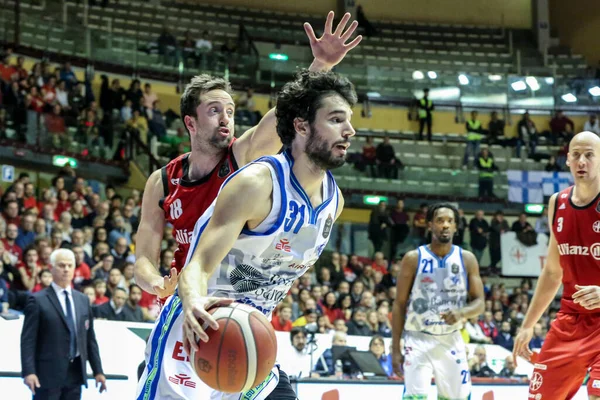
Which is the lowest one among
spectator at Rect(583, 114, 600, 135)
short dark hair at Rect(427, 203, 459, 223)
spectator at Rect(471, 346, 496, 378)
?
spectator at Rect(471, 346, 496, 378)

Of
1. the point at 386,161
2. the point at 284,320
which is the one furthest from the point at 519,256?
the point at 284,320

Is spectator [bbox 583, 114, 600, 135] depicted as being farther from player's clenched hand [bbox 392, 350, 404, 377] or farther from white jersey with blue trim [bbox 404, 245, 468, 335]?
player's clenched hand [bbox 392, 350, 404, 377]

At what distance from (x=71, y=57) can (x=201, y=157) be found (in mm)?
14085

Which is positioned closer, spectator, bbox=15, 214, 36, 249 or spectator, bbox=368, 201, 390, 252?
spectator, bbox=15, 214, 36, 249

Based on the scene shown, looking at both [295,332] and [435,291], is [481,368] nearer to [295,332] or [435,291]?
[295,332]

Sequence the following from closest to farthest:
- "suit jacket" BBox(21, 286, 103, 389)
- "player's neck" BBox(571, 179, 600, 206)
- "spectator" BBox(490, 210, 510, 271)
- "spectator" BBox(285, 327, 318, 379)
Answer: "player's neck" BBox(571, 179, 600, 206) → "suit jacket" BBox(21, 286, 103, 389) → "spectator" BBox(285, 327, 318, 379) → "spectator" BBox(490, 210, 510, 271)

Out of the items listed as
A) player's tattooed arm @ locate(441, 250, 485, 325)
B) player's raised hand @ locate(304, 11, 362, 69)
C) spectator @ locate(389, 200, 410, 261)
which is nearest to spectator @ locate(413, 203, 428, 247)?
spectator @ locate(389, 200, 410, 261)

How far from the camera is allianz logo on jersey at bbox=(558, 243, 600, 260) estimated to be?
6.26 meters

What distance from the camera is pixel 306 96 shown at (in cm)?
430

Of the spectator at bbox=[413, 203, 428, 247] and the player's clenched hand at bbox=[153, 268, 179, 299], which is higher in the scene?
the spectator at bbox=[413, 203, 428, 247]

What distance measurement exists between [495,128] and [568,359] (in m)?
17.6

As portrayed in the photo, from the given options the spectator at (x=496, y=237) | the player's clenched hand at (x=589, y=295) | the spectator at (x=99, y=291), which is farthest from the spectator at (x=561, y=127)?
the player's clenched hand at (x=589, y=295)

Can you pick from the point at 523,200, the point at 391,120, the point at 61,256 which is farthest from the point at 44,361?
the point at 391,120

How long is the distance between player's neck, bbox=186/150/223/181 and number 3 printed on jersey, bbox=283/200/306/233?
1207 mm
